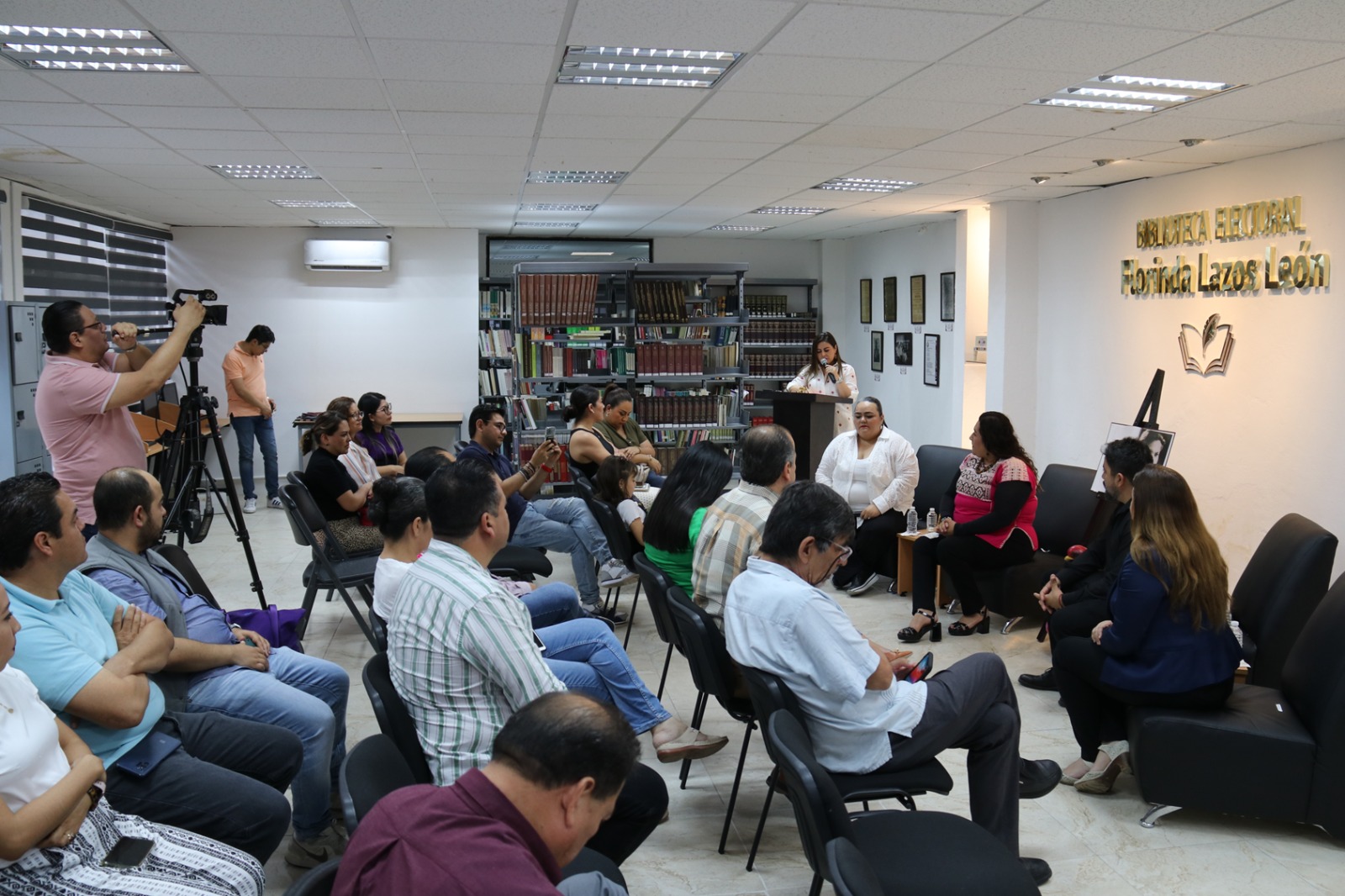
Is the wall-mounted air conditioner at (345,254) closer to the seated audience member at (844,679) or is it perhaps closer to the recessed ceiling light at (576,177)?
the recessed ceiling light at (576,177)

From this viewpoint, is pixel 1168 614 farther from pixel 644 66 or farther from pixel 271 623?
pixel 271 623

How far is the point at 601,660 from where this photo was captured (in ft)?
11.1

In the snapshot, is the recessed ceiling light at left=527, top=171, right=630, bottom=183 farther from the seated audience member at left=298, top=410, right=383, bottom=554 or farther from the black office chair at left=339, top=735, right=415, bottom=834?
the black office chair at left=339, top=735, right=415, bottom=834

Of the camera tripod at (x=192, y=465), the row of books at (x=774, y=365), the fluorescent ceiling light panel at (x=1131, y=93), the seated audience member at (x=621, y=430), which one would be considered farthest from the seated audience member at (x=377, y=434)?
the row of books at (x=774, y=365)

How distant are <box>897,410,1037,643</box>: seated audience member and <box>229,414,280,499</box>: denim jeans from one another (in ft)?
21.3

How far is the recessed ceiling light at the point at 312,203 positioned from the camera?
889 centimetres

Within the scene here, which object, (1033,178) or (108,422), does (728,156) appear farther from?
(108,422)

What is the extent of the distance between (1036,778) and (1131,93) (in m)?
3.12

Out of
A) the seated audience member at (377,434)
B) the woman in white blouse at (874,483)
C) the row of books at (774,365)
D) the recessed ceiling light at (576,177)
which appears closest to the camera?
the woman in white blouse at (874,483)

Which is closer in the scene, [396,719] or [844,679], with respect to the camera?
[396,719]

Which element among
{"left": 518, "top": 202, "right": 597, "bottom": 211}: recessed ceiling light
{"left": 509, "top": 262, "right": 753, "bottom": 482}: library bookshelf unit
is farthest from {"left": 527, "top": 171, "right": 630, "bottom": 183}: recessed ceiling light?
{"left": 509, "top": 262, "right": 753, "bottom": 482}: library bookshelf unit

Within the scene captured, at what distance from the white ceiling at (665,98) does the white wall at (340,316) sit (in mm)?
3081

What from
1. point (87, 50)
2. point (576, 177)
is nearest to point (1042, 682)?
point (576, 177)

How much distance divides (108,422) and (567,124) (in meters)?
2.64
